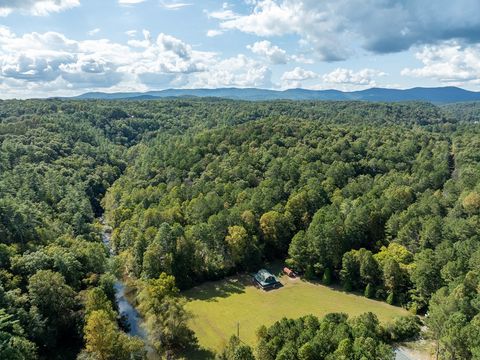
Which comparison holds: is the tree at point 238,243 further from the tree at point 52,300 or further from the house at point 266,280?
the tree at point 52,300

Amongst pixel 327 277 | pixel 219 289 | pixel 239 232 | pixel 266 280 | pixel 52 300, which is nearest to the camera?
pixel 52 300

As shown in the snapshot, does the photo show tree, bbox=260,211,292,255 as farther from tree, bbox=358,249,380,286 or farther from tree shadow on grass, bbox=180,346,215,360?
tree shadow on grass, bbox=180,346,215,360

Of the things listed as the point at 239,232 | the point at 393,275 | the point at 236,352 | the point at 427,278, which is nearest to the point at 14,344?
the point at 236,352

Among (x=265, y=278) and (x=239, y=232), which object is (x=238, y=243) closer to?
(x=239, y=232)

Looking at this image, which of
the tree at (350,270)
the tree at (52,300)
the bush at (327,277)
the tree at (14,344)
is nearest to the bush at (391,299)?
the tree at (350,270)

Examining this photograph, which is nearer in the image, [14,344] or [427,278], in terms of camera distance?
[14,344]

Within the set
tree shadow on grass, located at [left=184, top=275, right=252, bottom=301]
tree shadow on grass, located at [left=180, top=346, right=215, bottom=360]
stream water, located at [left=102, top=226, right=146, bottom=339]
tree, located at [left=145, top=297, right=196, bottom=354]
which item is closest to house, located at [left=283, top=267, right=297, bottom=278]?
tree shadow on grass, located at [left=184, top=275, right=252, bottom=301]

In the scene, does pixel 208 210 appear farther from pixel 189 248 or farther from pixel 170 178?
pixel 170 178
